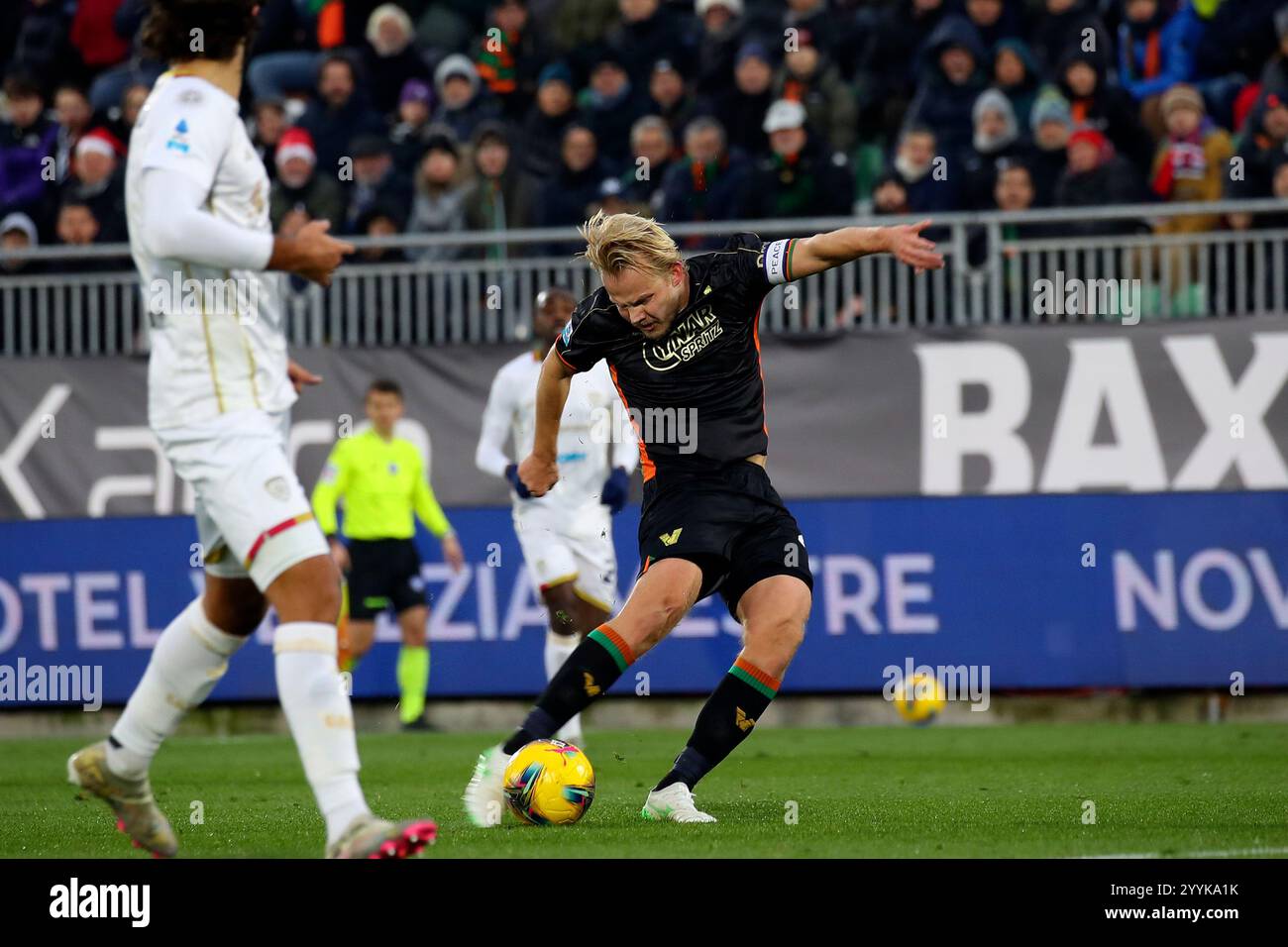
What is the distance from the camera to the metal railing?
46.8ft

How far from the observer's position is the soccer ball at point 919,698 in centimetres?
1441

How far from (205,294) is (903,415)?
919cm

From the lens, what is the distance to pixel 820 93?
53.7ft

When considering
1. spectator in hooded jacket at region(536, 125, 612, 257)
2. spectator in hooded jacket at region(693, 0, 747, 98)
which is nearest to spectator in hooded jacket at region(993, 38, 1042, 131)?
spectator in hooded jacket at region(693, 0, 747, 98)

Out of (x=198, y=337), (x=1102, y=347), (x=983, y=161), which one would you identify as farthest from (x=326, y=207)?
(x=198, y=337)

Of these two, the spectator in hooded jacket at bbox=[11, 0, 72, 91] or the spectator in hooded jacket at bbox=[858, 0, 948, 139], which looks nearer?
the spectator in hooded jacket at bbox=[858, 0, 948, 139]

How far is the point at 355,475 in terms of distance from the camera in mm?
14734

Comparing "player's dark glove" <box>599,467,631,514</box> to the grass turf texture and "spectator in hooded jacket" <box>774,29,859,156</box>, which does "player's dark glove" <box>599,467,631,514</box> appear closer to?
the grass turf texture

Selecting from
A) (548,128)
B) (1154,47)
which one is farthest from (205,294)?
(1154,47)

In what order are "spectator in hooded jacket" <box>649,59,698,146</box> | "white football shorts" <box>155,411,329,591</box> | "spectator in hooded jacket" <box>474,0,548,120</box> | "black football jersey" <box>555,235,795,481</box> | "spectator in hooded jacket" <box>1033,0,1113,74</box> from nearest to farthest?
"white football shorts" <box>155,411,329,591</box>, "black football jersey" <box>555,235,795,481</box>, "spectator in hooded jacket" <box>1033,0,1113,74</box>, "spectator in hooded jacket" <box>649,59,698,146</box>, "spectator in hooded jacket" <box>474,0,548,120</box>

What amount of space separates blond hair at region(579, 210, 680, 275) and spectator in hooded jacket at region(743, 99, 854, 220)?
7.80 metres

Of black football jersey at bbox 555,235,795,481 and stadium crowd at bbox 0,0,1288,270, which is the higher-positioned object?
stadium crowd at bbox 0,0,1288,270
